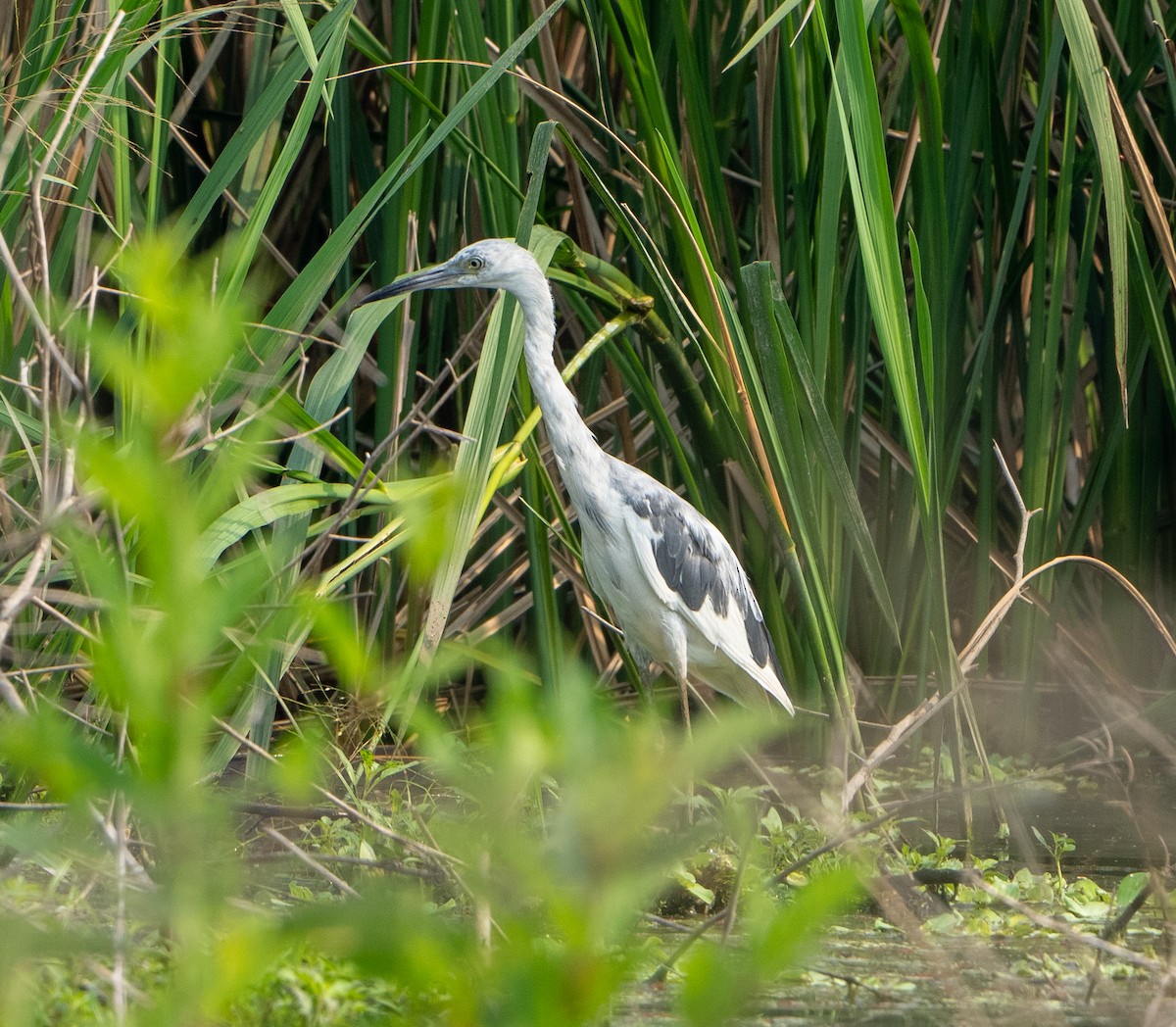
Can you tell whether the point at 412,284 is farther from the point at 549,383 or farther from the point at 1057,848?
the point at 1057,848

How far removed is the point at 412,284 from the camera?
285 cm

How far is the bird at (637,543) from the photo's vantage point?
117 inches

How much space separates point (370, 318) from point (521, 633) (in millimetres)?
1692

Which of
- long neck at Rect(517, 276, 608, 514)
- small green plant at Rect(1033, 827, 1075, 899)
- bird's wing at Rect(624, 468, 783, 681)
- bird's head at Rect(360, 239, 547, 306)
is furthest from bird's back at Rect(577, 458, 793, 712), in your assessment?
small green plant at Rect(1033, 827, 1075, 899)

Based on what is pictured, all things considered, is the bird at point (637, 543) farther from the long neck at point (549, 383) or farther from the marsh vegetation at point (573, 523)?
the marsh vegetation at point (573, 523)

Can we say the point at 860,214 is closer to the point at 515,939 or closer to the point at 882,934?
the point at 882,934

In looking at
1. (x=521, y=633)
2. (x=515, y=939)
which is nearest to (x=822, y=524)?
(x=521, y=633)

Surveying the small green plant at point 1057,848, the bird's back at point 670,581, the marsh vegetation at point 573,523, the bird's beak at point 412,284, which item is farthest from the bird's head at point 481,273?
the small green plant at point 1057,848

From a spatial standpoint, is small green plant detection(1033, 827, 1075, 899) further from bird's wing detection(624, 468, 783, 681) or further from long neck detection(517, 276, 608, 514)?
long neck detection(517, 276, 608, 514)

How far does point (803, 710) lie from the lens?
10.1 ft

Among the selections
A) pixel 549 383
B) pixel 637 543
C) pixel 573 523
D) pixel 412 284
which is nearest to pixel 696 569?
pixel 637 543

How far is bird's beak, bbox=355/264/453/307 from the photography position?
282 cm

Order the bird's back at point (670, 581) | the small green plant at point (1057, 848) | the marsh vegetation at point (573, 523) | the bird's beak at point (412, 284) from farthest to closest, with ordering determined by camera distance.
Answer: the bird's back at point (670, 581), the bird's beak at point (412, 284), the small green plant at point (1057, 848), the marsh vegetation at point (573, 523)

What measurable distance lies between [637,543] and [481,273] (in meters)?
0.75
